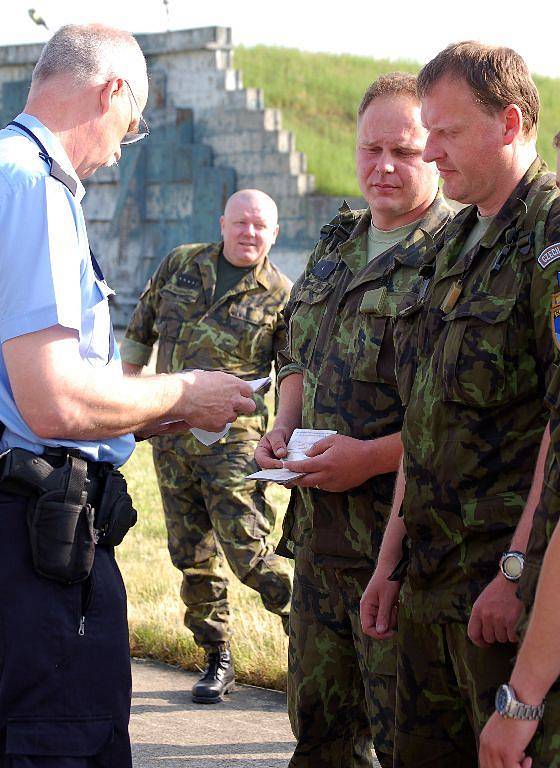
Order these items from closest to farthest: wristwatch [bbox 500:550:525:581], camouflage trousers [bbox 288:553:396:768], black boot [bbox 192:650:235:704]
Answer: wristwatch [bbox 500:550:525:581] → camouflage trousers [bbox 288:553:396:768] → black boot [bbox 192:650:235:704]

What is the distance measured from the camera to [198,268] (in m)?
5.73

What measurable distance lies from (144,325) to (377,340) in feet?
9.02

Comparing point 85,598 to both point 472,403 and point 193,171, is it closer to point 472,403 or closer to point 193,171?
point 472,403

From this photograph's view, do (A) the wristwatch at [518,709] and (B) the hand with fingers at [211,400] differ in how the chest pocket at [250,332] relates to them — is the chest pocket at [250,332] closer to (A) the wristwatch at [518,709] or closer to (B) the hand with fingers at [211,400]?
(B) the hand with fingers at [211,400]

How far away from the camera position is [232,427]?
215 inches

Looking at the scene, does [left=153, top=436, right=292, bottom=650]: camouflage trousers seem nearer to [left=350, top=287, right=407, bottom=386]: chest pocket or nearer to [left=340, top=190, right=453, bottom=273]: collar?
[left=340, top=190, right=453, bottom=273]: collar

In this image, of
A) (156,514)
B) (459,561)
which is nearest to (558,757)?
(459,561)

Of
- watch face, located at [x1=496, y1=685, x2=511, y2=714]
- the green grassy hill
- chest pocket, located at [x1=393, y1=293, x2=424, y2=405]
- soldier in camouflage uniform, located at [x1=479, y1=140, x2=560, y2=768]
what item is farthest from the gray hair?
the green grassy hill

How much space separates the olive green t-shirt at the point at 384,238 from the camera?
353 centimetres

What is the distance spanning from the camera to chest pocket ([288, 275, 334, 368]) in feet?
11.8

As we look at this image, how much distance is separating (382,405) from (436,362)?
0.70 m

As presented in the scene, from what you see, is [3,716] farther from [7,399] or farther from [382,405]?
[382,405]

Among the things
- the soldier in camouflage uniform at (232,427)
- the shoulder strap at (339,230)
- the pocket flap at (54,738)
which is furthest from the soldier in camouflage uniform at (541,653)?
the soldier in camouflage uniform at (232,427)

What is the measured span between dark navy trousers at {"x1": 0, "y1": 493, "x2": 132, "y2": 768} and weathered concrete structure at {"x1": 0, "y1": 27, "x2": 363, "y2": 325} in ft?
55.4
